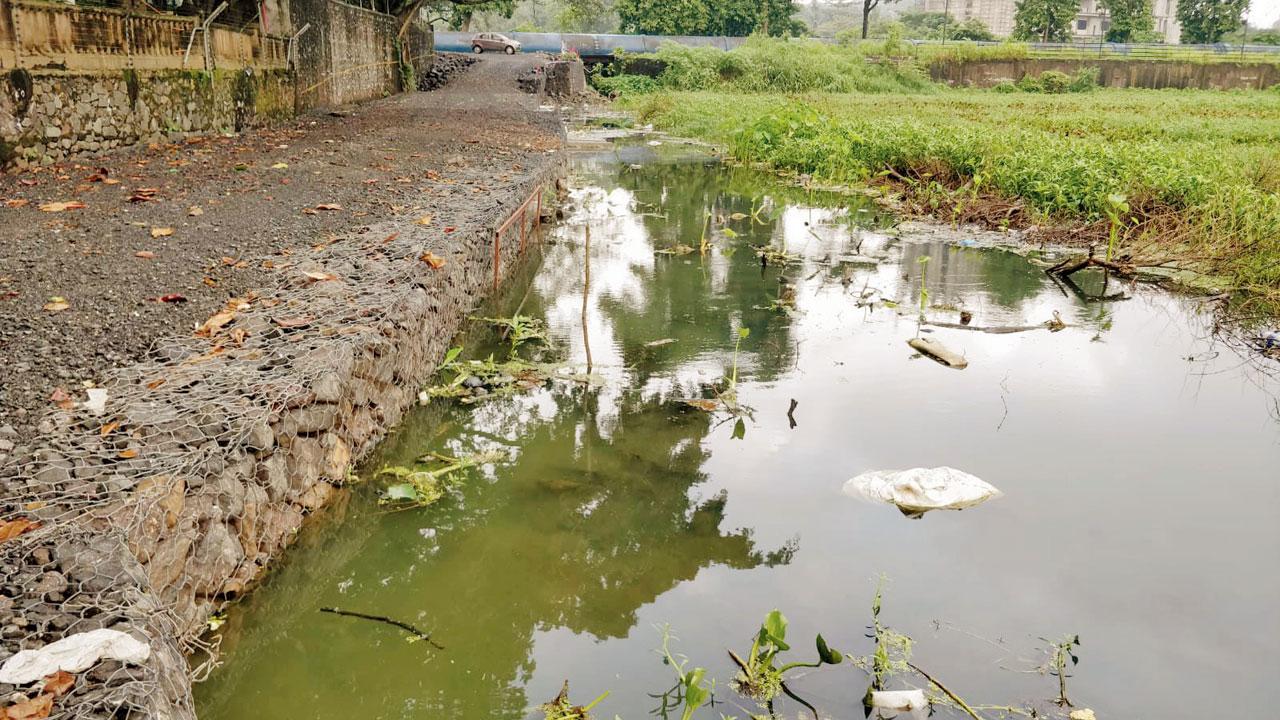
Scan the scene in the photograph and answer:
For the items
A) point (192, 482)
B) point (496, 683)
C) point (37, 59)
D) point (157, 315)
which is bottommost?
point (496, 683)

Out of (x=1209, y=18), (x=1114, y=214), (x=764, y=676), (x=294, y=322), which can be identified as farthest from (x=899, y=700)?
(x=1209, y=18)

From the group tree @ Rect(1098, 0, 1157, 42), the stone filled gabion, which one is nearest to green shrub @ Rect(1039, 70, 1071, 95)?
tree @ Rect(1098, 0, 1157, 42)

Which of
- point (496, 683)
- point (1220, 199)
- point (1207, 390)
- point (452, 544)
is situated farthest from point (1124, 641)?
point (1220, 199)

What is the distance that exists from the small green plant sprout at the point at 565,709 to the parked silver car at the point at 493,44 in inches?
1328

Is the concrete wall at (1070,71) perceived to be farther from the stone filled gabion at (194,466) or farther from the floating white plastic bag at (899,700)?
the floating white plastic bag at (899,700)

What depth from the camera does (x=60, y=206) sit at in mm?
5539

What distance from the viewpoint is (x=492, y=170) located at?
8805 mm

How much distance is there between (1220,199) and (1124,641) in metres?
5.88

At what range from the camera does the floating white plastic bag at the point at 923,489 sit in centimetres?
375

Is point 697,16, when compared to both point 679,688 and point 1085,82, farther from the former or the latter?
point 679,688

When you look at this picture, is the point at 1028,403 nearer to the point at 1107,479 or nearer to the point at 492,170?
the point at 1107,479

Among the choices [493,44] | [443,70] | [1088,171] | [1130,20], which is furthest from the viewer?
[1130,20]

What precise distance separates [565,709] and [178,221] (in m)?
4.30

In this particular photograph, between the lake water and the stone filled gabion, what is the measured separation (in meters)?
0.22
